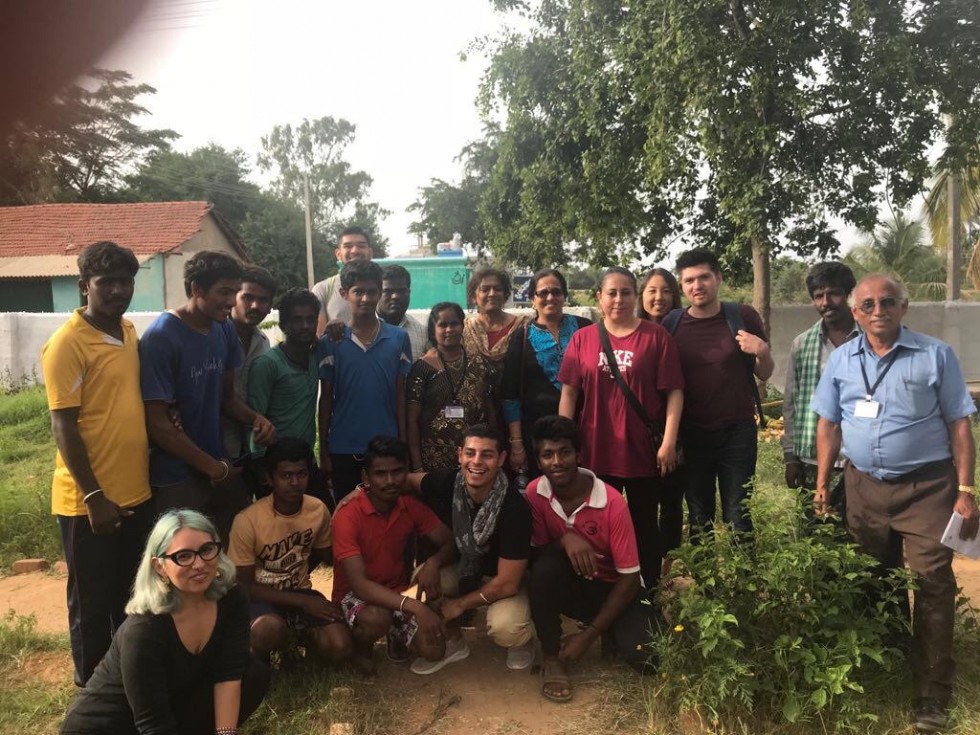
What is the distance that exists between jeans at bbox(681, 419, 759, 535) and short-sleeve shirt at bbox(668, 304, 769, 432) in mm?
56

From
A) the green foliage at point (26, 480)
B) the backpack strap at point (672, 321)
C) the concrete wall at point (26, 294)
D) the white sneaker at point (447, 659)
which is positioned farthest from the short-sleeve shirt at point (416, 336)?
the concrete wall at point (26, 294)

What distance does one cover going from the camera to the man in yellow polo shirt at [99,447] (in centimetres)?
283

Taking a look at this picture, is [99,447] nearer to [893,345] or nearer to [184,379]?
[184,379]

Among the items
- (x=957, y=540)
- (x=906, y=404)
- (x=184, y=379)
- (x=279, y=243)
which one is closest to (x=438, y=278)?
(x=184, y=379)

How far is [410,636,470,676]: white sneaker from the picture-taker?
3580 mm

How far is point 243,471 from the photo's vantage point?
3.81m

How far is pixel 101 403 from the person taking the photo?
2.93 meters

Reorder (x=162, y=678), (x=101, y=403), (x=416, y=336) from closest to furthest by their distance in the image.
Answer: (x=162, y=678), (x=101, y=403), (x=416, y=336)

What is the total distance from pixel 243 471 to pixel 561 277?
1940 mm

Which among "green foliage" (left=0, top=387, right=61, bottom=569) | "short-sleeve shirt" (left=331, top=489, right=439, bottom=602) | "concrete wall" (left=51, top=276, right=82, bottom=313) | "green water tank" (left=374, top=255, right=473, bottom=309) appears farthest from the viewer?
"concrete wall" (left=51, top=276, right=82, bottom=313)

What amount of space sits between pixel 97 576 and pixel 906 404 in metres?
3.33

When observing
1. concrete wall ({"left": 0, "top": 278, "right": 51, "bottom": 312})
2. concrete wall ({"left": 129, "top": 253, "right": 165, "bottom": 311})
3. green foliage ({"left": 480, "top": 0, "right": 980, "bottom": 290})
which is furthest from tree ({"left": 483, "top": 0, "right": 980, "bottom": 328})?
concrete wall ({"left": 0, "top": 278, "right": 51, "bottom": 312})

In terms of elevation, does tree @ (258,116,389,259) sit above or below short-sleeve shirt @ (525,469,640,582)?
above

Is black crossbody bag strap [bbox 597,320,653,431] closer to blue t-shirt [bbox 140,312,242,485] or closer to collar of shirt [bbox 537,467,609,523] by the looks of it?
collar of shirt [bbox 537,467,609,523]
